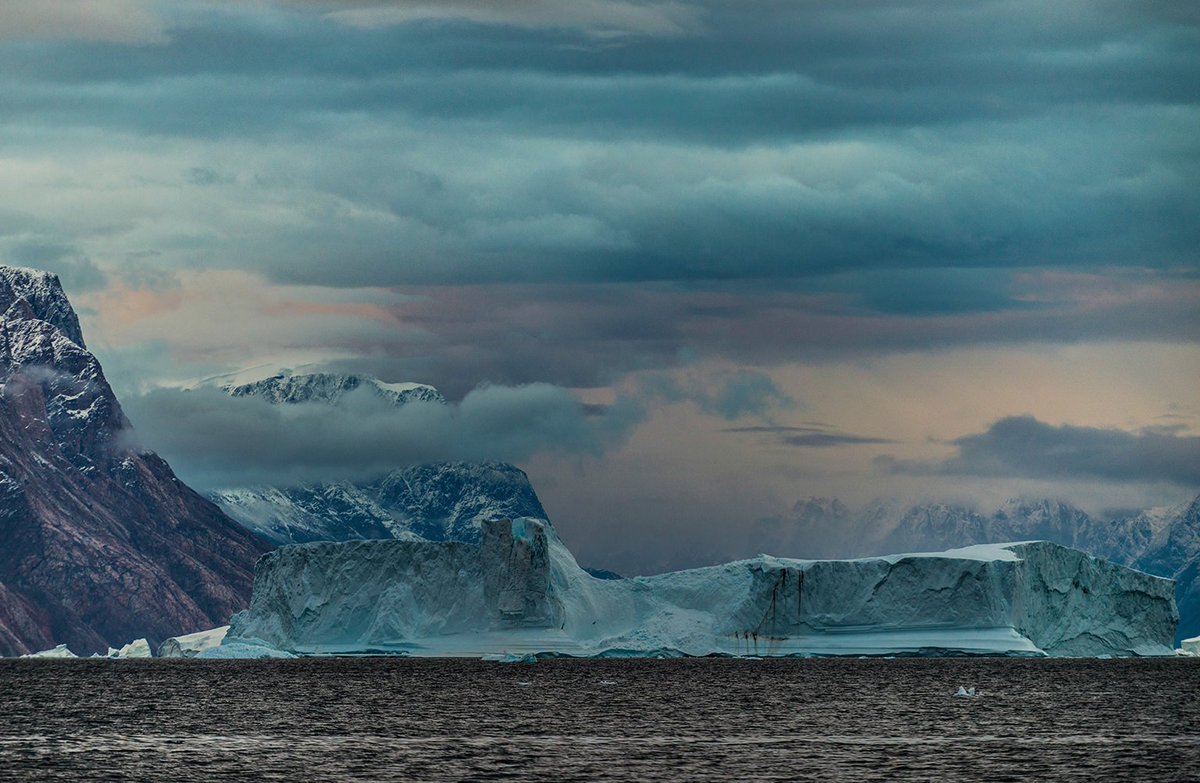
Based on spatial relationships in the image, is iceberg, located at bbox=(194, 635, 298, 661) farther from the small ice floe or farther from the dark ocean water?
the small ice floe

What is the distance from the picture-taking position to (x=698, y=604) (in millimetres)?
158875

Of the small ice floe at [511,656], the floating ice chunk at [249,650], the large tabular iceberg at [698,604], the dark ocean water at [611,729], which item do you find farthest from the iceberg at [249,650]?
the small ice floe at [511,656]

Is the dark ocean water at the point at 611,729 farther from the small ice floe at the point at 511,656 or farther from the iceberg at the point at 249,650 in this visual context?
the iceberg at the point at 249,650

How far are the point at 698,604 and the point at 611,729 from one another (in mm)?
75465

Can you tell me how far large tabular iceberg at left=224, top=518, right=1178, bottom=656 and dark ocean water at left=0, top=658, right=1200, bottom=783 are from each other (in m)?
5.79

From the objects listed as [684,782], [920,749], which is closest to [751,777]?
[684,782]

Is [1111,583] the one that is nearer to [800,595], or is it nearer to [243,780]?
[800,595]

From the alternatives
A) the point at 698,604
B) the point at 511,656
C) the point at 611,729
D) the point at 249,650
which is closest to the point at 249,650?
the point at 249,650

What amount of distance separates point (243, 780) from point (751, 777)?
17840mm

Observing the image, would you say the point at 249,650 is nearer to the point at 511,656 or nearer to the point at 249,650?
the point at 249,650

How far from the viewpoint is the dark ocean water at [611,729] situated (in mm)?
64438

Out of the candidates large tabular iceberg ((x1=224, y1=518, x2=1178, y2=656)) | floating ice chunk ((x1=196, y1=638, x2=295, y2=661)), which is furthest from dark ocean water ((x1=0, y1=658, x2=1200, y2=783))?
floating ice chunk ((x1=196, y1=638, x2=295, y2=661))

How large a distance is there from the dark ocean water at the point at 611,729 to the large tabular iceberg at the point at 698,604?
228 inches

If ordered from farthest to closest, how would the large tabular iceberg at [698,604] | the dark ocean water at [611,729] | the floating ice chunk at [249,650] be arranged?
1. the floating ice chunk at [249,650]
2. the large tabular iceberg at [698,604]
3. the dark ocean water at [611,729]
